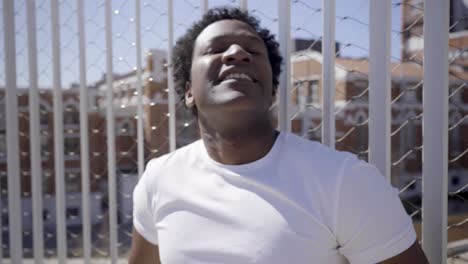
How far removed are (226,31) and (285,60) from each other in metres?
0.20

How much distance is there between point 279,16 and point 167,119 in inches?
18.8

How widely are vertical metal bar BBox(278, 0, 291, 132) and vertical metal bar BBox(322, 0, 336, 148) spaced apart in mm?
87

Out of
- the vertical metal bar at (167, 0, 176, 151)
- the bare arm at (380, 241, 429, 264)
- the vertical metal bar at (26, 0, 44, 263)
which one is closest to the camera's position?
the bare arm at (380, 241, 429, 264)

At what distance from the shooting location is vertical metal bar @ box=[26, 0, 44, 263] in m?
1.43

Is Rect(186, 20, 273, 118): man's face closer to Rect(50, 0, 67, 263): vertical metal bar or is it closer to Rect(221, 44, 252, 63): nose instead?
Rect(221, 44, 252, 63): nose

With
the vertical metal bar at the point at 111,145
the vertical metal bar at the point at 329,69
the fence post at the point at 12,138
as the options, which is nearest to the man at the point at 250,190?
the vertical metal bar at the point at 329,69

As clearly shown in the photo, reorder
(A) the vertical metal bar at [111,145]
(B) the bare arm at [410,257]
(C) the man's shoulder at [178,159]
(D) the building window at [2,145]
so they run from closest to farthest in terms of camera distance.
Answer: (B) the bare arm at [410,257]
(C) the man's shoulder at [178,159]
(A) the vertical metal bar at [111,145]
(D) the building window at [2,145]

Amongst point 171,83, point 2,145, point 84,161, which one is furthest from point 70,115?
point 171,83

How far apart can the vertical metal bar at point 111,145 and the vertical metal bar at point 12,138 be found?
38 centimetres

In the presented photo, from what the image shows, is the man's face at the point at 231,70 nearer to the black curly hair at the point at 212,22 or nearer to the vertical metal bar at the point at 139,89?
the black curly hair at the point at 212,22

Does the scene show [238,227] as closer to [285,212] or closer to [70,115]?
[285,212]

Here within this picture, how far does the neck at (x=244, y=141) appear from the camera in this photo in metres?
0.82

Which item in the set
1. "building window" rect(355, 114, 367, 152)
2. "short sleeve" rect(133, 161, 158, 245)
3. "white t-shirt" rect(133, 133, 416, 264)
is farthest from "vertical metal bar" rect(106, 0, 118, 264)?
"building window" rect(355, 114, 367, 152)

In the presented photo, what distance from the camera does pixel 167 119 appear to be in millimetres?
1306
